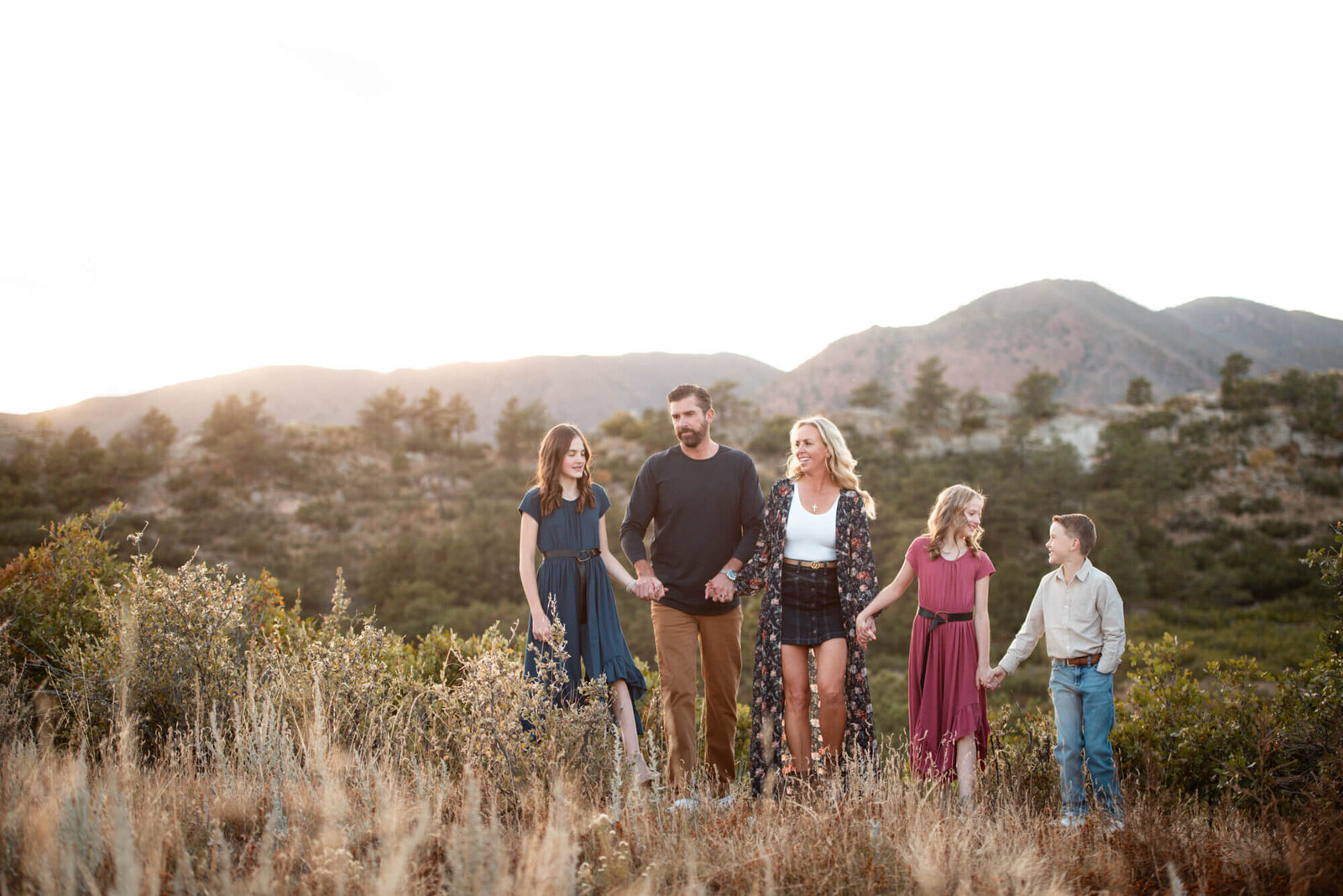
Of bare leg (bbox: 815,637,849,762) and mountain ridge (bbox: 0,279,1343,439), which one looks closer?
bare leg (bbox: 815,637,849,762)

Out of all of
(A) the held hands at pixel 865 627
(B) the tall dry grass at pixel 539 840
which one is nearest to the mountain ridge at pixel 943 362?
(A) the held hands at pixel 865 627

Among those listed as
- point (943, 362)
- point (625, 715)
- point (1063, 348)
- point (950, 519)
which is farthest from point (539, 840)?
point (1063, 348)

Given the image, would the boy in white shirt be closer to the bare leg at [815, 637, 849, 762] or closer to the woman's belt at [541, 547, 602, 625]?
the bare leg at [815, 637, 849, 762]

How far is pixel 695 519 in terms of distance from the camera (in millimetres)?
4285

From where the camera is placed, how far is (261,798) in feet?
9.53

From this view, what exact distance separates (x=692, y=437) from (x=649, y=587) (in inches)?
34.7

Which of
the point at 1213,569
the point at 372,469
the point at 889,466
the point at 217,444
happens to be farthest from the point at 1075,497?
the point at 217,444

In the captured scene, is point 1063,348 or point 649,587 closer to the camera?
point 649,587

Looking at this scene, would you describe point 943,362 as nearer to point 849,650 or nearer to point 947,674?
point 947,674

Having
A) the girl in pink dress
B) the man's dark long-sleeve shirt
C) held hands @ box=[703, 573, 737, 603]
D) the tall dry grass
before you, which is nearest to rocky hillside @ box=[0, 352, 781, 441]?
the man's dark long-sleeve shirt

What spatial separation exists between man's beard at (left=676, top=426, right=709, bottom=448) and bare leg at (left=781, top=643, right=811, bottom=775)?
1209mm

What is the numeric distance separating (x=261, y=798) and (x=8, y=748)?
52.8 inches

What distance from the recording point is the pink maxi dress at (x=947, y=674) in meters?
3.88

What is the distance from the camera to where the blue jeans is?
3.78 meters
